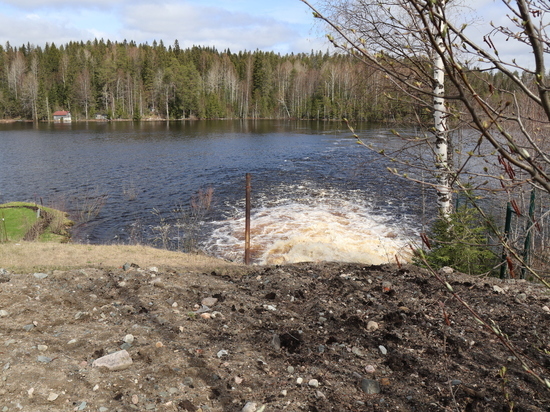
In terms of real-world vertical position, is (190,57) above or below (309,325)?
above

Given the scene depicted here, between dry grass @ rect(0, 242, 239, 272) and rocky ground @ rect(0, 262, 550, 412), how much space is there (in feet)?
6.88

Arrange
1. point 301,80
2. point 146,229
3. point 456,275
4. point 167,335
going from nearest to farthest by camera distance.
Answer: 1. point 167,335
2. point 456,275
3. point 146,229
4. point 301,80

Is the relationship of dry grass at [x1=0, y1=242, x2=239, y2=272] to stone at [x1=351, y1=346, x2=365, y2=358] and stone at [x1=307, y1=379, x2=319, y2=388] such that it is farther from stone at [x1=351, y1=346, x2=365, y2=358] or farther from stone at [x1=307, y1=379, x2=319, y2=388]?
stone at [x1=307, y1=379, x2=319, y2=388]

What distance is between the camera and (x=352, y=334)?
15.3 feet

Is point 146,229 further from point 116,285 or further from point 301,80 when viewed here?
point 301,80

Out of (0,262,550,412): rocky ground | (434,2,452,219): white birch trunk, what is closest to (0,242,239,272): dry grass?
(0,262,550,412): rocky ground

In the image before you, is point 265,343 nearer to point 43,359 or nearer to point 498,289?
point 43,359

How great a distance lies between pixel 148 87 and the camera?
288ft

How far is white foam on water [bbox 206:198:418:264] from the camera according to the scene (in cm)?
1188

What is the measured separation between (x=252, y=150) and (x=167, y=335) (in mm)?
32413

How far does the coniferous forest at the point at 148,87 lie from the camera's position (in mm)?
80750

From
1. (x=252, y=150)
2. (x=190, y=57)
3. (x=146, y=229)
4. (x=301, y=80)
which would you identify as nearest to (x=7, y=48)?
(x=190, y=57)

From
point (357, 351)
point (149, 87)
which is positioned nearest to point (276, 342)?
point (357, 351)

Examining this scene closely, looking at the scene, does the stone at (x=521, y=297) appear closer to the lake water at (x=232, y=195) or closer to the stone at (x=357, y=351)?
the stone at (x=357, y=351)
